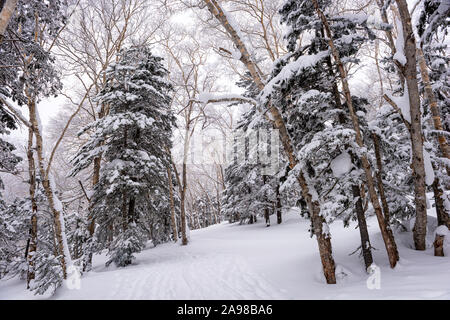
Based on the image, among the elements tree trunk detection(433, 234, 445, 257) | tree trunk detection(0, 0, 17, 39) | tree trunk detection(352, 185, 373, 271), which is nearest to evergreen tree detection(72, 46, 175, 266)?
tree trunk detection(0, 0, 17, 39)

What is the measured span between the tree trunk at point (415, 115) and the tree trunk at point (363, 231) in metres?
1.26

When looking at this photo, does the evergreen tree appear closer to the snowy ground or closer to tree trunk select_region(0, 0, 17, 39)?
the snowy ground

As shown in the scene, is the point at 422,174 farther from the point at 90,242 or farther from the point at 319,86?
the point at 90,242

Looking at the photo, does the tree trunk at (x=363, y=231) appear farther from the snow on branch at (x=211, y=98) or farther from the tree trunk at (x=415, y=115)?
the snow on branch at (x=211, y=98)

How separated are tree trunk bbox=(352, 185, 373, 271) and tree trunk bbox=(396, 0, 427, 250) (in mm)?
1259

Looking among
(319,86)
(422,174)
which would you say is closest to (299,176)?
(319,86)

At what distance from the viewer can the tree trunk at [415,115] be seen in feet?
15.1

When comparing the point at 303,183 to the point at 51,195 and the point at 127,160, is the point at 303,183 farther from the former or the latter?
the point at 127,160

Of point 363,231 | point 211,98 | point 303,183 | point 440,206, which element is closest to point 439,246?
point 440,206

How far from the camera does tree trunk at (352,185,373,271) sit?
16.5 feet

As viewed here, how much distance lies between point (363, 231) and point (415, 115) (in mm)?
2772

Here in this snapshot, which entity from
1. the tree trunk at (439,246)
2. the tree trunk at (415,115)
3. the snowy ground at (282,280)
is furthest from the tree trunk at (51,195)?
the tree trunk at (439,246)

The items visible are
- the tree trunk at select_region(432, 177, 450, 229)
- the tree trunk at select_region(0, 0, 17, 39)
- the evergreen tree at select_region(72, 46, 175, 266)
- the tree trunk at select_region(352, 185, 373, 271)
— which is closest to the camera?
the tree trunk at select_region(0, 0, 17, 39)

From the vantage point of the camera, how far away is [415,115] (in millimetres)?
4758
